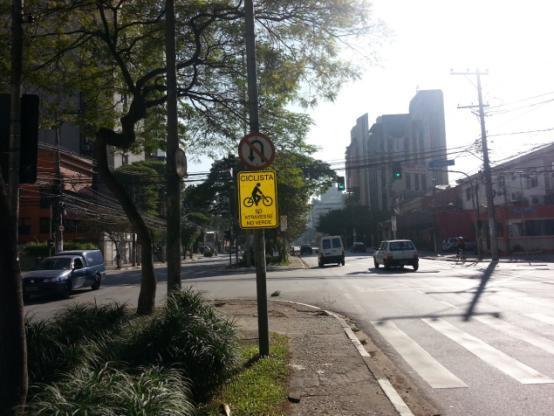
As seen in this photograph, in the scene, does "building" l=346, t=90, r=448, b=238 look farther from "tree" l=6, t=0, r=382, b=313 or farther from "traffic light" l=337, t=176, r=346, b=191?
"tree" l=6, t=0, r=382, b=313

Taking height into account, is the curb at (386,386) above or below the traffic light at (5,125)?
below

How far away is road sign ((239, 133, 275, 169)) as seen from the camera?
7.52 m

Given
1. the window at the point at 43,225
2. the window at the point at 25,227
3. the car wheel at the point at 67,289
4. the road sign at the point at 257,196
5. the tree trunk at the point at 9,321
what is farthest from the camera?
the window at the point at 43,225

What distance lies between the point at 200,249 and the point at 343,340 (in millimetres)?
95993

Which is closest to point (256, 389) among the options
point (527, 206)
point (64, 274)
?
point (64, 274)

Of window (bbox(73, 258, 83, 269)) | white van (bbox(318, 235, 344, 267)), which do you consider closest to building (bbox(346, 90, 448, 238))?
white van (bbox(318, 235, 344, 267))

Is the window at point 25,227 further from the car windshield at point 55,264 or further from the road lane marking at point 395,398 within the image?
the road lane marking at point 395,398

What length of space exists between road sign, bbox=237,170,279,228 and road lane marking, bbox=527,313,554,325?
630 cm

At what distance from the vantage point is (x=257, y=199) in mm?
7438

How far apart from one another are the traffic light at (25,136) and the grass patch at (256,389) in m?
2.78

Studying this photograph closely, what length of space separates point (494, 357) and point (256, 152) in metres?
4.62

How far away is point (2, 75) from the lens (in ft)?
31.8

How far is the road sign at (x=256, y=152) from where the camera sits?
752 centimetres

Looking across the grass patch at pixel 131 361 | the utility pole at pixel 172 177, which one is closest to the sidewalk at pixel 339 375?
the grass patch at pixel 131 361
